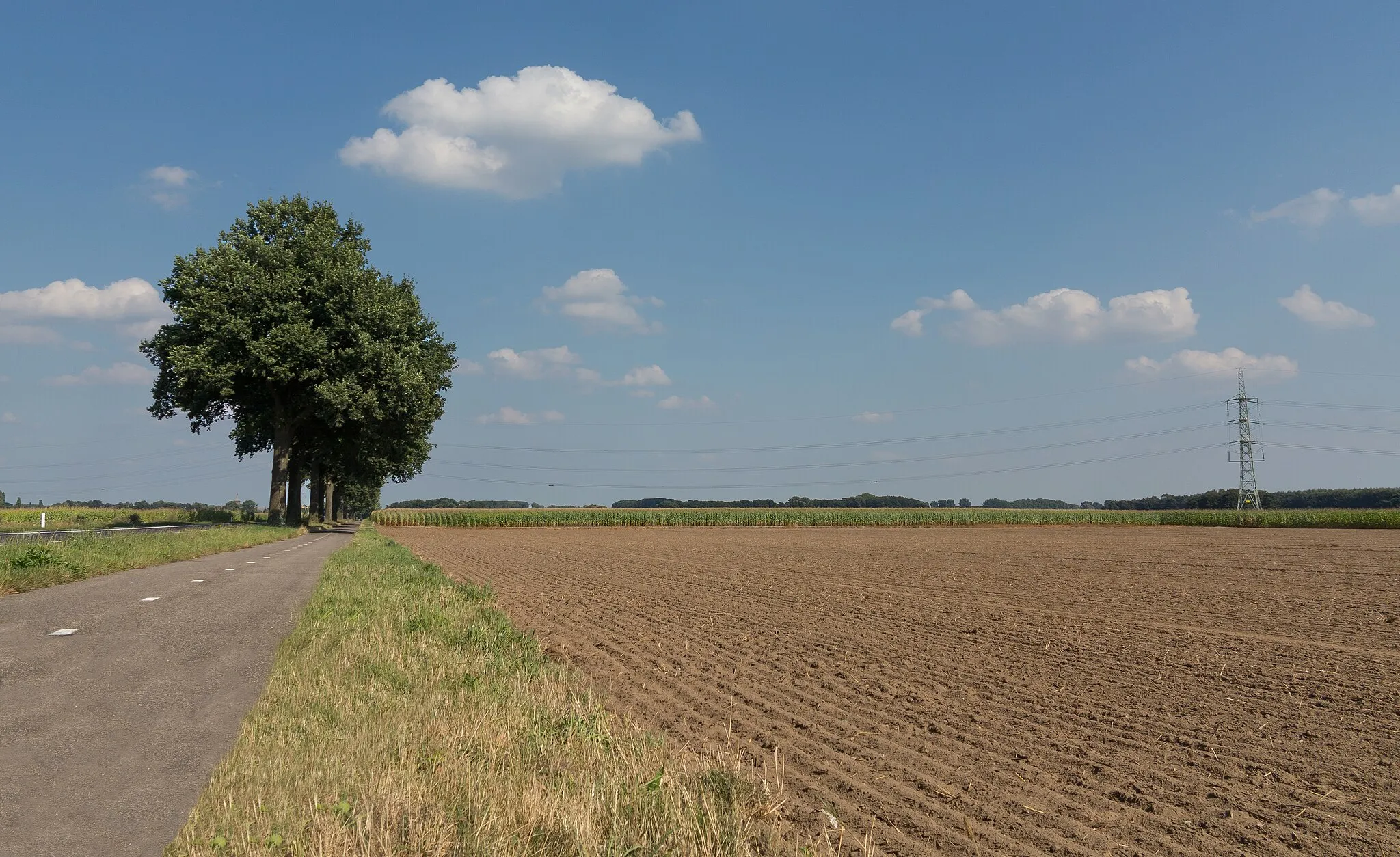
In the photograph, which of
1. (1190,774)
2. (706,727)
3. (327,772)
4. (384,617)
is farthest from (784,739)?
(384,617)

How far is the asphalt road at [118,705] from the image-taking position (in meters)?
4.57

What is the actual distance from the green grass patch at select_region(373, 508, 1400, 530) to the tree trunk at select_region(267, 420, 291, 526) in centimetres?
3673

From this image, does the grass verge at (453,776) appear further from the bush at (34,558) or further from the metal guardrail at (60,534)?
the metal guardrail at (60,534)

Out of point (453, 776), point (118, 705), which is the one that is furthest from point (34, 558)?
point (453, 776)

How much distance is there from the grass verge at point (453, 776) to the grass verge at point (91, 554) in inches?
408

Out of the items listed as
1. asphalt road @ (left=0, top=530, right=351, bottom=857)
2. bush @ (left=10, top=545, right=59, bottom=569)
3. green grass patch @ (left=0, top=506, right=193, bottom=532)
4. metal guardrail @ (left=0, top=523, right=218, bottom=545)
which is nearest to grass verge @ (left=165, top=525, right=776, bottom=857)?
asphalt road @ (left=0, top=530, right=351, bottom=857)

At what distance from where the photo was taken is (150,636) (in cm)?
1058

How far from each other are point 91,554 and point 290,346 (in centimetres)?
2810

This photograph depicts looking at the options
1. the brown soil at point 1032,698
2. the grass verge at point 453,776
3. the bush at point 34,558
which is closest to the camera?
the grass verge at point 453,776

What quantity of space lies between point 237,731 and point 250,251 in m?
48.7

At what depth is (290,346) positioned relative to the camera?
46219 mm

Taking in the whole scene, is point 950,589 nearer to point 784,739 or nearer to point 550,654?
point 550,654

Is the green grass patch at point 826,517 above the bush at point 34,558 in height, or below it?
below

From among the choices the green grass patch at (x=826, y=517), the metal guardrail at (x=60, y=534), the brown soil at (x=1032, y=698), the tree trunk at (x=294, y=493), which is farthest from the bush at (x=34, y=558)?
the green grass patch at (x=826, y=517)
